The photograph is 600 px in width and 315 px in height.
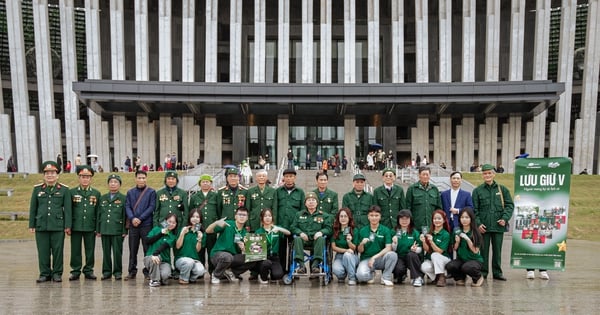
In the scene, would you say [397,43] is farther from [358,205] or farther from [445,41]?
[358,205]

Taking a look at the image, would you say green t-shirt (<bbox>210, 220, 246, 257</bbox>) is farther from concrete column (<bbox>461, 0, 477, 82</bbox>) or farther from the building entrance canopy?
concrete column (<bbox>461, 0, 477, 82</bbox>)

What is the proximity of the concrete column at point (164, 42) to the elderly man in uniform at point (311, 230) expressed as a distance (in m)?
A: 35.4

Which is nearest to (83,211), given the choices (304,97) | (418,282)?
(418,282)

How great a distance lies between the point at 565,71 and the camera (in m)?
44.6

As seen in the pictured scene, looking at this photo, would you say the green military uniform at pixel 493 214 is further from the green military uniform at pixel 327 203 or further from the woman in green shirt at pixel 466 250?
the green military uniform at pixel 327 203

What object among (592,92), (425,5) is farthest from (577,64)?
(425,5)

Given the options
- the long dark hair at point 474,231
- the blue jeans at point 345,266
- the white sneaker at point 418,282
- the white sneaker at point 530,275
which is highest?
the long dark hair at point 474,231

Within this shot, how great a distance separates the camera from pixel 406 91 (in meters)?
41.4

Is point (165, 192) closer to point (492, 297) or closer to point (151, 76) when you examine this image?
point (492, 297)

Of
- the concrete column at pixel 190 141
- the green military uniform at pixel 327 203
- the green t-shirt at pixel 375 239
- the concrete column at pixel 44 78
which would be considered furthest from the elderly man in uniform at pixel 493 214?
the concrete column at pixel 44 78

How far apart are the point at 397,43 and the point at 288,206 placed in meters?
36.0

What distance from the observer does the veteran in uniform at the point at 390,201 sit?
439 inches

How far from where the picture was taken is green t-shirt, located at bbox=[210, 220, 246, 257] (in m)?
10.6

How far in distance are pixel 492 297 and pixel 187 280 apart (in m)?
4.94
